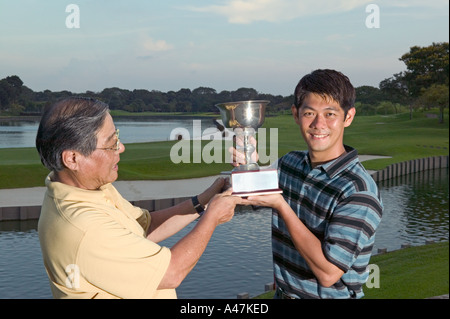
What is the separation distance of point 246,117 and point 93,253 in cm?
142

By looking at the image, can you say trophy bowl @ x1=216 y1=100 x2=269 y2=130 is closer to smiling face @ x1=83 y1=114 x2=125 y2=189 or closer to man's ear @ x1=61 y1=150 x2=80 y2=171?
smiling face @ x1=83 y1=114 x2=125 y2=189

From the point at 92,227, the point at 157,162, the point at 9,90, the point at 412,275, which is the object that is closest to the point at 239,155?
the point at 92,227

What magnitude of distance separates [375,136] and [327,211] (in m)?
54.6

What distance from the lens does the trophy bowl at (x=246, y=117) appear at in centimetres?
355

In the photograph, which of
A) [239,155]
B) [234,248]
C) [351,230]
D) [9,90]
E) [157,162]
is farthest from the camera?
[9,90]

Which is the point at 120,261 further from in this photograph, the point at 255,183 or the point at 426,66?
the point at 426,66

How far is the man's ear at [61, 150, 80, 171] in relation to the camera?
9.12ft

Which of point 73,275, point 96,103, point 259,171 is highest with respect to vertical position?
point 96,103

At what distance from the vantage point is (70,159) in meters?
2.80

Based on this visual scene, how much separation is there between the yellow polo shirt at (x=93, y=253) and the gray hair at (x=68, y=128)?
0.65 ft

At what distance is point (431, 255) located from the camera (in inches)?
454

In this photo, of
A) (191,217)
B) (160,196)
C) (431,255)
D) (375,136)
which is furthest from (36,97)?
(191,217)

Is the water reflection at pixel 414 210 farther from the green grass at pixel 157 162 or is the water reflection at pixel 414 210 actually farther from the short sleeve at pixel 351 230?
the short sleeve at pixel 351 230

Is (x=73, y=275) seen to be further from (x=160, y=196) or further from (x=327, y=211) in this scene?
(x=160, y=196)
